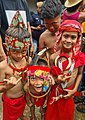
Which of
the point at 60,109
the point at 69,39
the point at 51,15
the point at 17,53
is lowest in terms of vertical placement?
the point at 60,109

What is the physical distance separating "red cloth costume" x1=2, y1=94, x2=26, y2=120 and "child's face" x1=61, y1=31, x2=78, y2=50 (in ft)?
2.36

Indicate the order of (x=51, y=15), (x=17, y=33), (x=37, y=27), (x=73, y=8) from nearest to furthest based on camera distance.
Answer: (x=17, y=33) → (x=51, y=15) → (x=73, y=8) → (x=37, y=27)

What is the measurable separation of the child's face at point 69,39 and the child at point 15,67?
0.35 meters

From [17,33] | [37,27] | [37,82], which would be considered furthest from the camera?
[37,27]

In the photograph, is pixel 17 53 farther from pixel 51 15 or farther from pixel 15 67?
pixel 51 15

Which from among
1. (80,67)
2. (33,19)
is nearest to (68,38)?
(80,67)

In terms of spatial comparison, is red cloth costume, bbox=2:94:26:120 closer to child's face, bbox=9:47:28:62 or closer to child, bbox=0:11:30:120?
child, bbox=0:11:30:120

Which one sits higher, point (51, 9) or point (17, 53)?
point (51, 9)

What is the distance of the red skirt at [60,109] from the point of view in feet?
7.61

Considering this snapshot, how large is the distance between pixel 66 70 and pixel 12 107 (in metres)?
0.69

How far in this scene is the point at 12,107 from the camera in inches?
92.3

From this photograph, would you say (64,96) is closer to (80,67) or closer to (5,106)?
(80,67)

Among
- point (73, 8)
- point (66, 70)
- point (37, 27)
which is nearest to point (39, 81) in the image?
point (66, 70)

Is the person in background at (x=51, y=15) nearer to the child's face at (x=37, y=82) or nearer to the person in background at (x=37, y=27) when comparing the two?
the child's face at (x=37, y=82)
